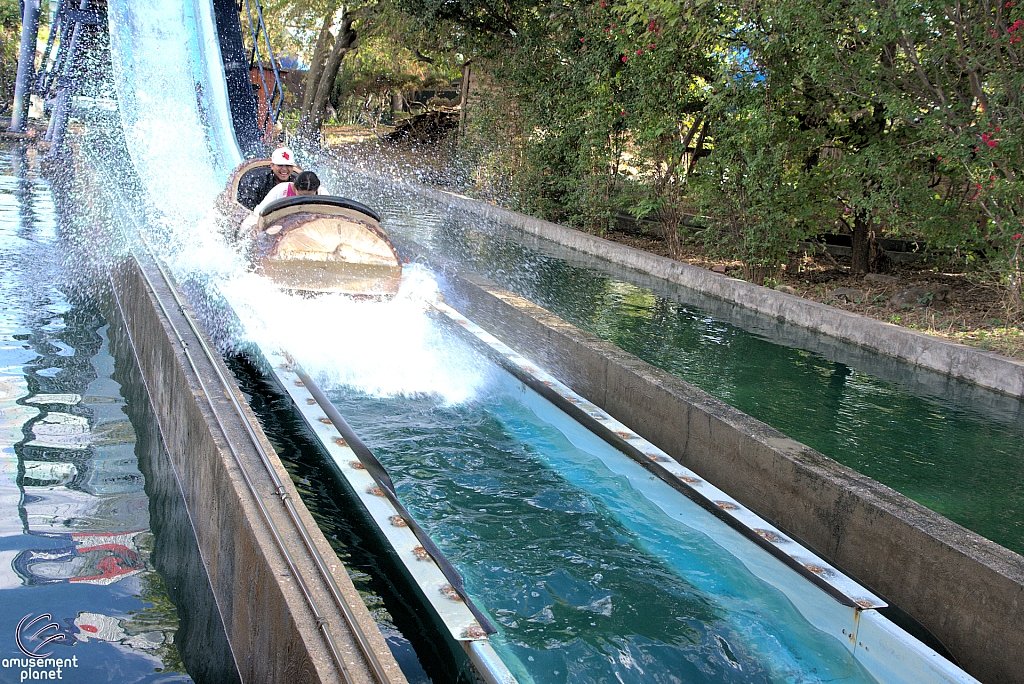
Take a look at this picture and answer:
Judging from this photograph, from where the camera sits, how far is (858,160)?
30.6 ft

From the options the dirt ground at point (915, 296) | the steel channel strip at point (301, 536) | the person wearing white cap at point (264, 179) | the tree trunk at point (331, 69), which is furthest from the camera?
the tree trunk at point (331, 69)

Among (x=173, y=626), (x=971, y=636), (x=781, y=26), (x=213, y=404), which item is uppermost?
(x=781, y=26)

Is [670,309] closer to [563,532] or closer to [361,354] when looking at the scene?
[361,354]

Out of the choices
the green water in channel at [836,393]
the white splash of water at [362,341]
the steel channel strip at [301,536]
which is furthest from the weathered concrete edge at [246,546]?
the green water in channel at [836,393]

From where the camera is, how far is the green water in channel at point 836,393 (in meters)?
5.12

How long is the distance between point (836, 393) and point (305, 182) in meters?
5.37

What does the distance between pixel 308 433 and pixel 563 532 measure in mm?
1933

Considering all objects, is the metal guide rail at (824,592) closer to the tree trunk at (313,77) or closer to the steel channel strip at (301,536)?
the steel channel strip at (301,536)

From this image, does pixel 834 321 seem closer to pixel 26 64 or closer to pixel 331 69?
pixel 26 64

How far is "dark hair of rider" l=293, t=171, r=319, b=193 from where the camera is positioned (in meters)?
8.80

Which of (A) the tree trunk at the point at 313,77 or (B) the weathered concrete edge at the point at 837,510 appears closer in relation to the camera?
(B) the weathered concrete edge at the point at 837,510

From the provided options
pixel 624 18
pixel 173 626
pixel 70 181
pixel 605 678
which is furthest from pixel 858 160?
pixel 70 181

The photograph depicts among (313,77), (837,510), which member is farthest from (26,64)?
(837,510)

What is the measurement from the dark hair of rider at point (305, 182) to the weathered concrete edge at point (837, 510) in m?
3.49
